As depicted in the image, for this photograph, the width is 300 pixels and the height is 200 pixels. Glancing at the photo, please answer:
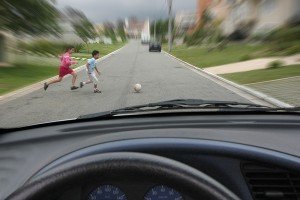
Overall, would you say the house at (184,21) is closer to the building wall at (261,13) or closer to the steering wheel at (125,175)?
the building wall at (261,13)

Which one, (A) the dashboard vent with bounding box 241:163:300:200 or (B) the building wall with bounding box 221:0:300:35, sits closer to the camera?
(B) the building wall with bounding box 221:0:300:35

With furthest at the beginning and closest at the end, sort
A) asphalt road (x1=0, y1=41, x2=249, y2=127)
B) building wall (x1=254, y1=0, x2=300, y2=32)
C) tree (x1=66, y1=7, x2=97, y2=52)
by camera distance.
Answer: asphalt road (x1=0, y1=41, x2=249, y2=127) < tree (x1=66, y1=7, x2=97, y2=52) < building wall (x1=254, y1=0, x2=300, y2=32)

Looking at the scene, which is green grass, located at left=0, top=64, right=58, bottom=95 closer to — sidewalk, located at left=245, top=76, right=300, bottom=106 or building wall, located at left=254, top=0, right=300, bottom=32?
building wall, located at left=254, top=0, right=300, bottom=32

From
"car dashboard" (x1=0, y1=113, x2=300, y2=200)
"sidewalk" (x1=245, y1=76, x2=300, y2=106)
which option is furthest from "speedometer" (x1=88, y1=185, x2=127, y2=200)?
"sidewalk" (x1=245, y1=76, x2=300, y2=106)

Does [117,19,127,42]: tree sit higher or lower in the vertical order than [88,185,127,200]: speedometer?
higher

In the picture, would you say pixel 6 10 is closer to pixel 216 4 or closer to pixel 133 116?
pixel 216 4

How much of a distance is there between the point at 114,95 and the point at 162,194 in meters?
10.4

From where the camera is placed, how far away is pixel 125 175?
1.45 m

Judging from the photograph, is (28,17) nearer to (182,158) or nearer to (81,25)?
(81,25)

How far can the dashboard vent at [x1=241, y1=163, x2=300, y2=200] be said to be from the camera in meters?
1.85

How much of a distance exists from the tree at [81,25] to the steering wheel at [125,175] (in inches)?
20.3

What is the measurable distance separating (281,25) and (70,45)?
836 millimetres

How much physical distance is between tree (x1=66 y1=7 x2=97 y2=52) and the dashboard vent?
2.68 feet

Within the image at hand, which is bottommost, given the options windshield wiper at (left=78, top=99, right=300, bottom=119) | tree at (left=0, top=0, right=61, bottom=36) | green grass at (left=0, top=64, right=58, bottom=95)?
windshield wiper at (left=78, top=99, right=300, bottom=119)
